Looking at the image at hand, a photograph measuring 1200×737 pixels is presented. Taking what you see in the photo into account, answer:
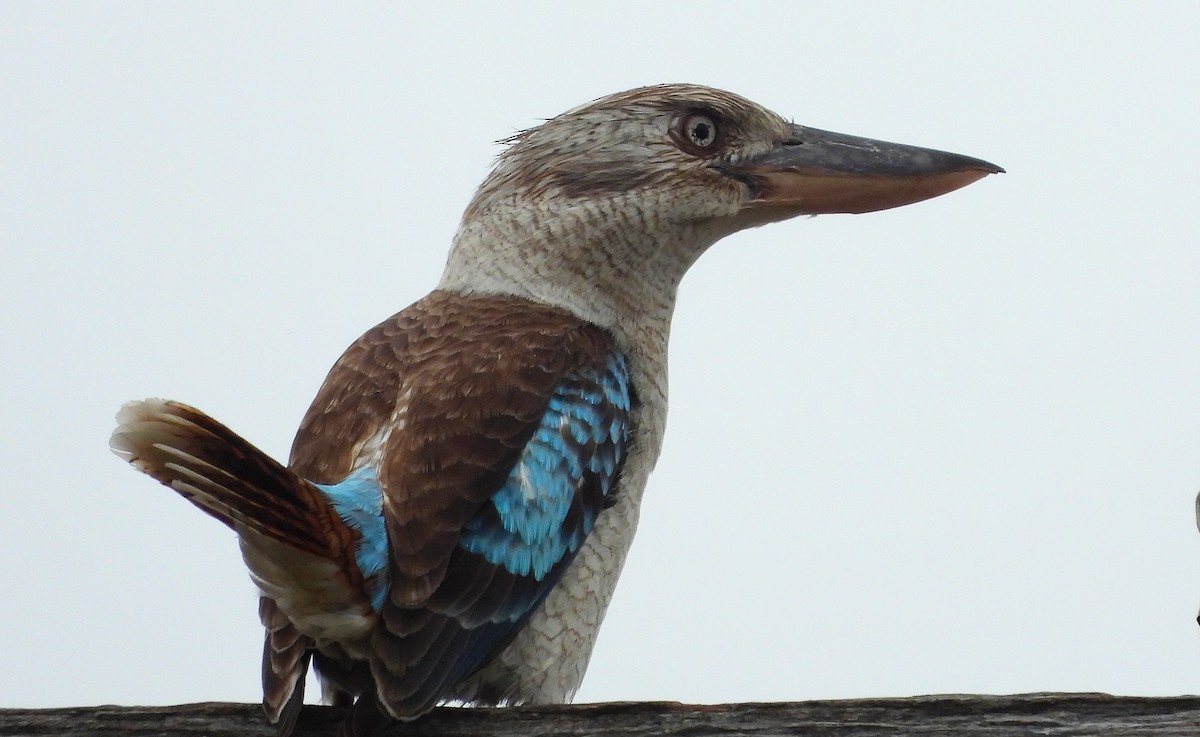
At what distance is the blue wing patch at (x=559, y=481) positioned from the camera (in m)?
2.81

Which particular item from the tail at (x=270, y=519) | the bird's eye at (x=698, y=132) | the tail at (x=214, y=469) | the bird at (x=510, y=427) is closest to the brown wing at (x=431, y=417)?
the bird at (x=510, y=427)

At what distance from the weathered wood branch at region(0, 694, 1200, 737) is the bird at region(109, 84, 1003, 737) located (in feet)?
0.54

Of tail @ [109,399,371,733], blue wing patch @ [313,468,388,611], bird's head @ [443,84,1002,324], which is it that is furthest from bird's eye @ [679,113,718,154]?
tail @ [109,399,371,733]

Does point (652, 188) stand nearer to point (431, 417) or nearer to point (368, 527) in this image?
point (431, 417)

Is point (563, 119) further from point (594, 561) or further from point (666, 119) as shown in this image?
point (594, 561)

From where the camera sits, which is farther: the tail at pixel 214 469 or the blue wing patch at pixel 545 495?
the blue wing patch at pixel 545 495

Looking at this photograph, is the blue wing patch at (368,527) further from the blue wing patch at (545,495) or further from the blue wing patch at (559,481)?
the blue wing patch at (559,481)

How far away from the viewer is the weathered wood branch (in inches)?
86.4

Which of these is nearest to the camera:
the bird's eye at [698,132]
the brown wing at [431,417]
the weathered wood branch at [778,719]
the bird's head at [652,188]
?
the weathered wood branch at [778,719]

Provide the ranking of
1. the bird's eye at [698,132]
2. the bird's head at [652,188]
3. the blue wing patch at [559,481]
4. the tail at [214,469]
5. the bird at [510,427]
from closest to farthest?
the tail at [214,469]
the bird at [510,427]
the blue wing patch at [559,481]
the bird's head at [652,188]
the bird's eye at [698,132]

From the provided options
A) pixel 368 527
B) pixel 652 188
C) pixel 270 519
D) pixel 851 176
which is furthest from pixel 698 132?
pixel 270 519

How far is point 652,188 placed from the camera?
3703 mm

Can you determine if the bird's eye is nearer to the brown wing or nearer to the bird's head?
the bird's head

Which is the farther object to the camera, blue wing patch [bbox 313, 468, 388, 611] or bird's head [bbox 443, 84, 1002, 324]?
bird's head [bbox 443, 84, 1002, 324]
